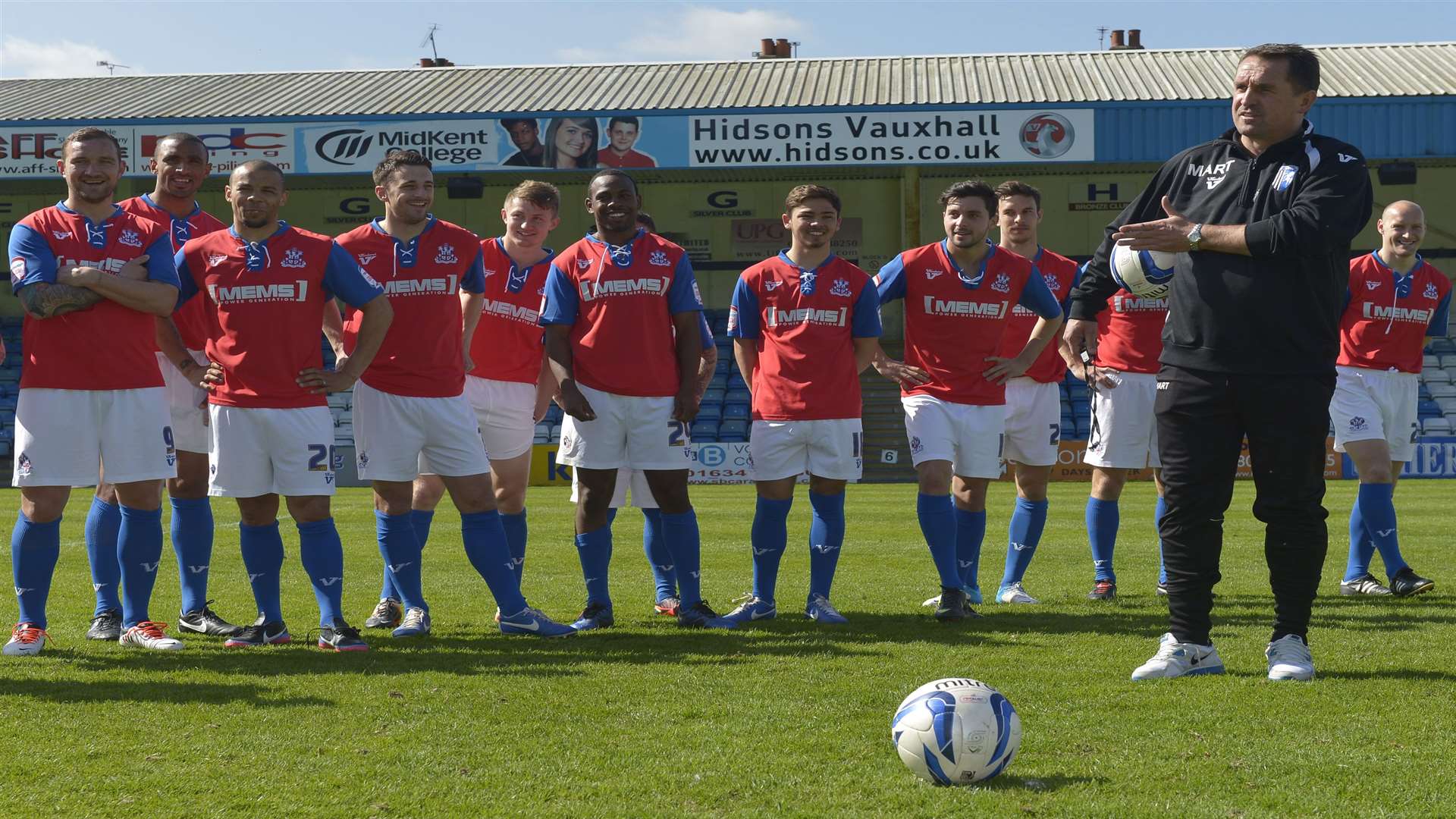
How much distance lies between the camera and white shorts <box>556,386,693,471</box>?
20.5 feet

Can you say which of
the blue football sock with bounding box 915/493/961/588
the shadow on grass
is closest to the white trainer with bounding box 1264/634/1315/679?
the blue football sock with bounding box 915/493/961/588

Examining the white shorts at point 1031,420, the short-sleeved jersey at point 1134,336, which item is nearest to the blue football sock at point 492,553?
the white shorts at point 1031,420

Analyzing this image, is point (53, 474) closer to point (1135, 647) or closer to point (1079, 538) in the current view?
point (1135, 647)

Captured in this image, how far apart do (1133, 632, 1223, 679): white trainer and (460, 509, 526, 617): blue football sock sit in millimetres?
2659

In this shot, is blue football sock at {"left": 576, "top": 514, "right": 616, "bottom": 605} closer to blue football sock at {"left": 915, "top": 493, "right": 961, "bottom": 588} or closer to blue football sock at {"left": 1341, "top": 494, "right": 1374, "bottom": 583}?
blue football sock at {"left": 915, "top": 493, "right": 961, "bottom": 588}

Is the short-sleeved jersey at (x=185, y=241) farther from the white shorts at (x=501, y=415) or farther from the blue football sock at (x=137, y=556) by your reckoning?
the white shorts at (x=501, y=415)

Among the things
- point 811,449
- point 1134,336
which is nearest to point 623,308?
point 811,449

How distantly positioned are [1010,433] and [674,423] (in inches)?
88.2

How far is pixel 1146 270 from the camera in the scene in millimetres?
5023

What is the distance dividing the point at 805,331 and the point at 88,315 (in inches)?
123

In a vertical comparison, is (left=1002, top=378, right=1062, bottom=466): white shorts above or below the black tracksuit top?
below

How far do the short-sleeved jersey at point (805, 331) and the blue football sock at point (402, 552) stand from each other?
1.74 m

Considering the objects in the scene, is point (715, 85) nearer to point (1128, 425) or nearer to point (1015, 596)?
point (1128, 425)

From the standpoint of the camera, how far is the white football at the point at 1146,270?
4.99m
